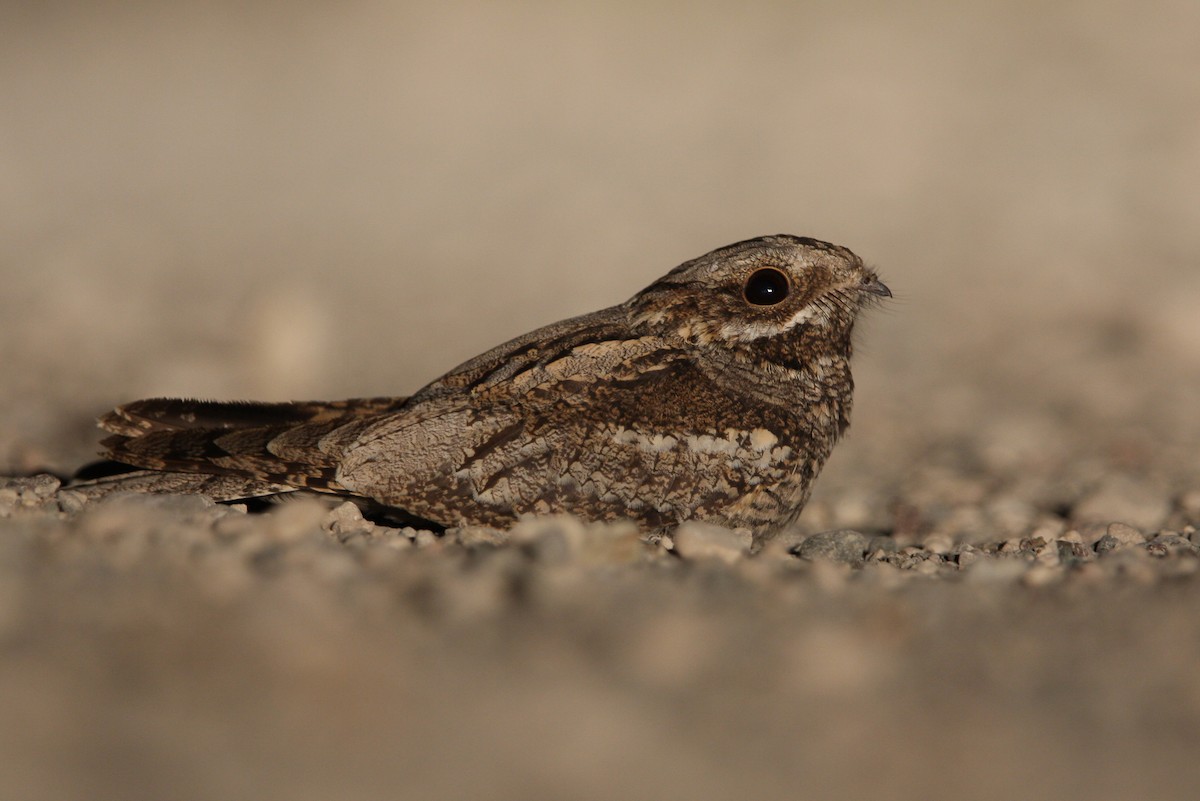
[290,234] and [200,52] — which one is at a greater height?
[200,52]

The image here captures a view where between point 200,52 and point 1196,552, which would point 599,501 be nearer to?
point 1196,552

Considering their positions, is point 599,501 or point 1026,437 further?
point 1026,437

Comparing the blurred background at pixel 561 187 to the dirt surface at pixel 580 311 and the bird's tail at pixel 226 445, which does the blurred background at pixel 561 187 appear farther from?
the bird's tail at pixel 226 445

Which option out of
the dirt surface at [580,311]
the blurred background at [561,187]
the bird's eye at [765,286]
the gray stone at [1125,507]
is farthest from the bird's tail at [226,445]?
the gray stone at [1125,507]

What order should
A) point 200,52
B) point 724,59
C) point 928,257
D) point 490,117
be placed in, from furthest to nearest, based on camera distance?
point 200,52
point 724,59
point 490,117
point 928,257

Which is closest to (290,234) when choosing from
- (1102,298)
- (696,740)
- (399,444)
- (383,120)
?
(383,120)

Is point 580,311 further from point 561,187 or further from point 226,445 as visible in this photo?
point 226,445

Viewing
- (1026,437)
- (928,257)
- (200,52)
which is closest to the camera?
(1026,437)

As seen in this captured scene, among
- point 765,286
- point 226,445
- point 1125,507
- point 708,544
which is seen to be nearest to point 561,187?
point 1125,507
